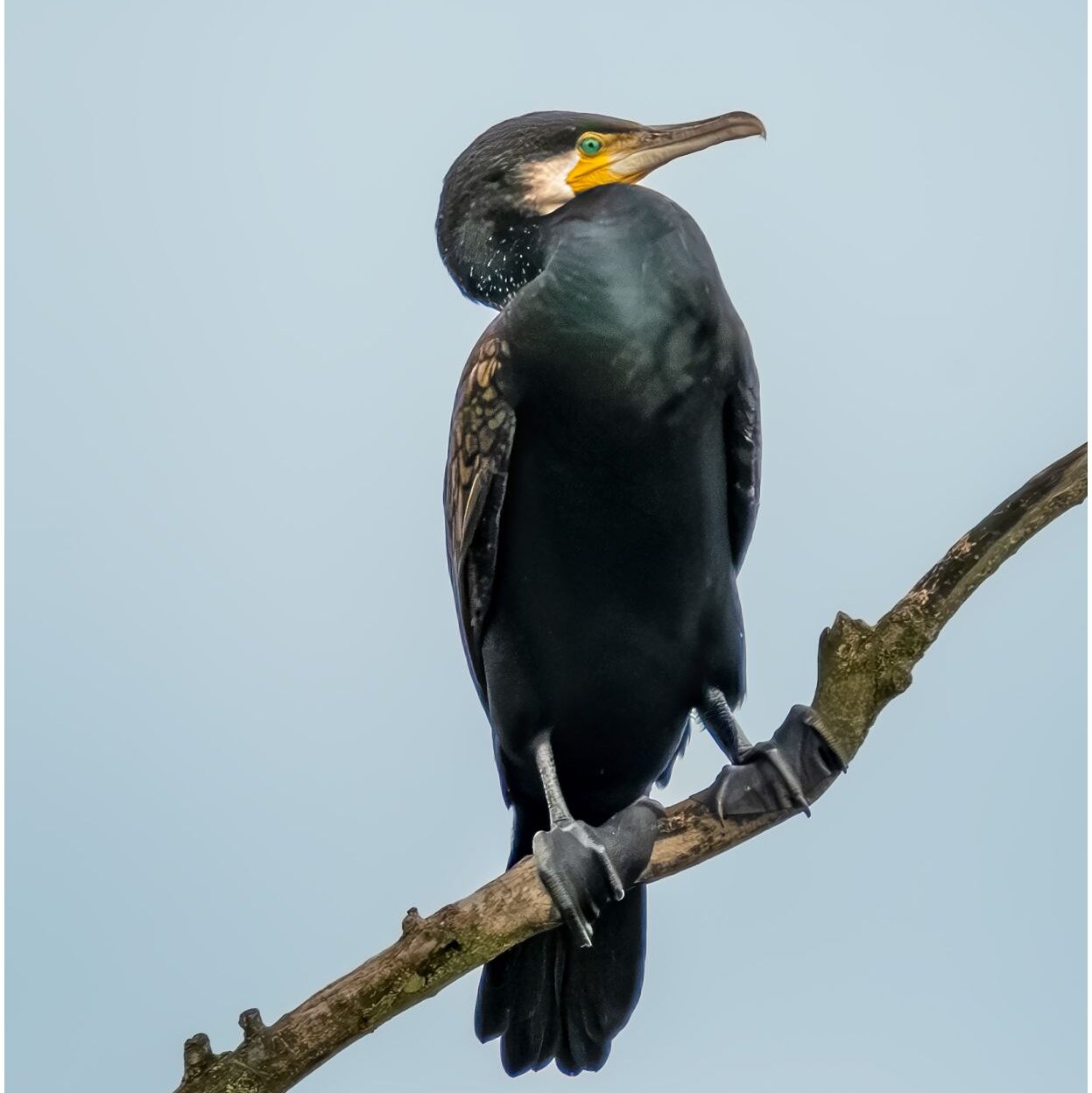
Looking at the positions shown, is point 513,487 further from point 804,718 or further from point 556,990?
point 556,990

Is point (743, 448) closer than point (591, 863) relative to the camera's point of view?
No

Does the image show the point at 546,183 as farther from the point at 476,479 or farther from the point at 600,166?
the point at 476,479

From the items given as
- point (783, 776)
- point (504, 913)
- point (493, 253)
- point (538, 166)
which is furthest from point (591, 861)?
point (538, 166)

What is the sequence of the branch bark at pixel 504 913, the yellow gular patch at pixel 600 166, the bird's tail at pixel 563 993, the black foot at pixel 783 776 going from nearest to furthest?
the branch bark at pixel 504 913
the black foot at pixel 783 776
the yellow gular patch at pixel 600 166
the bird's tail at pixel 563 993

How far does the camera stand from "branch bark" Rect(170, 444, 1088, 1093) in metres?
2.82

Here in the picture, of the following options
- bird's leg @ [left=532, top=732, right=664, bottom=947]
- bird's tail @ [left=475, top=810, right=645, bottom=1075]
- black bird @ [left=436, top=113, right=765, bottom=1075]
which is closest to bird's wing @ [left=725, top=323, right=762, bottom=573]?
black bird @ [left=436, top=113, right=765, bottom=1075]

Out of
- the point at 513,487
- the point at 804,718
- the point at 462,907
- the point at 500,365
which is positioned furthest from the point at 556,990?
the point at 500,365

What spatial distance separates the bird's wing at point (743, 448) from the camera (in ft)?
9.85

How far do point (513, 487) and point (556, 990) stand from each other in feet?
2.91

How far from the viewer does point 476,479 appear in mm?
2992

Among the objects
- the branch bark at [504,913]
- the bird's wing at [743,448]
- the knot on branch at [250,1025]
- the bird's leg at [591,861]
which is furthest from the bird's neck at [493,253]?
the knot on branch at [250,1025]

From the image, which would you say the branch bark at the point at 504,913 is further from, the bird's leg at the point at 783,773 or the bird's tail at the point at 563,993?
the bird's tail at the point at 563,993

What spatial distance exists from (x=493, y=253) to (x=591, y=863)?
99cm

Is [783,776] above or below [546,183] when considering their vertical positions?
below
